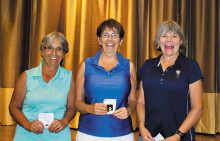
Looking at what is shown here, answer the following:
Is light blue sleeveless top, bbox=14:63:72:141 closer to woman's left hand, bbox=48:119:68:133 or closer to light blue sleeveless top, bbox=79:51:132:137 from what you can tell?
woman's left hand, bbox=48:119:68:133

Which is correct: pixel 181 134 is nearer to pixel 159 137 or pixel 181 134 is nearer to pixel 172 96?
pixel 159 137

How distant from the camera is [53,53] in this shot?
2.37 m

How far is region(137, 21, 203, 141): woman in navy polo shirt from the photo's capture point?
6.85 feet

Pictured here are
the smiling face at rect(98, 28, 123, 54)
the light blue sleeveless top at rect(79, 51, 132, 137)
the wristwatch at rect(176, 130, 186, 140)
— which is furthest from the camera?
the smiling face at rect(98, 28, 123, 54)

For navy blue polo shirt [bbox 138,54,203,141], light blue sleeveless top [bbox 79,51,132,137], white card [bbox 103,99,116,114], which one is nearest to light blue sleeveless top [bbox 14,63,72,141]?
light blue sleeveless top [bbox 79,51,132,137]

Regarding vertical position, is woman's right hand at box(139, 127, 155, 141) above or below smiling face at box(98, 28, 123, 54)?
below

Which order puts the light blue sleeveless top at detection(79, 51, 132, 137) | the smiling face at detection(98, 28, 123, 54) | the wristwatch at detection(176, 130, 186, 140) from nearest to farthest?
the wristwatch at detection(176, 130, 186, 140) → the light blue sleeveless top at detection(79, 51, 132, 137) → the smiling face at detection(98, 28, 123, 54)

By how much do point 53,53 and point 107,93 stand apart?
70 cm

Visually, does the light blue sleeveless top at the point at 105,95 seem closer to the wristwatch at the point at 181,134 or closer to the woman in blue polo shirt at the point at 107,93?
the woman in blue polo shirt at the point at 107,93

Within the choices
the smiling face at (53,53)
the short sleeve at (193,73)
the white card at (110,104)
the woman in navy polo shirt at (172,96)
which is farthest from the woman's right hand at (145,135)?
the smiling face at (53,53)

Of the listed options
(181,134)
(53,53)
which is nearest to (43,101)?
(53,53)

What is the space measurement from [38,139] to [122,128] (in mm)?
824

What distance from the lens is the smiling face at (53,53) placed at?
2.38 meters

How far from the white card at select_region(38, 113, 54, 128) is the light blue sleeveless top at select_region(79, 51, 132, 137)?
0.95 ft
